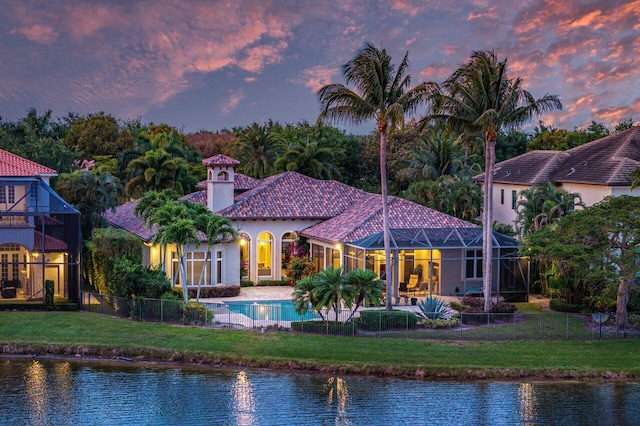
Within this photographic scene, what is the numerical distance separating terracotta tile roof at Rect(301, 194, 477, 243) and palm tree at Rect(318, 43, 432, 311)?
6424 millimetres

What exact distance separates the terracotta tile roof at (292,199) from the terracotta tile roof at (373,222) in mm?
1195

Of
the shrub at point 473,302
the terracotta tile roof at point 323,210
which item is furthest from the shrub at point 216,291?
the shrub at point 473,302

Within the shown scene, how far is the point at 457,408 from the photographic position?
25125mm

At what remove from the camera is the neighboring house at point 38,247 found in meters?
38.6

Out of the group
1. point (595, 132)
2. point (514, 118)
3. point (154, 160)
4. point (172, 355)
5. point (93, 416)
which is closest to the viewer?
point (93, 416)

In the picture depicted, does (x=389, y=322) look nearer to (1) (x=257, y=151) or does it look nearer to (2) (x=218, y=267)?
(2) (x=218, y=267)

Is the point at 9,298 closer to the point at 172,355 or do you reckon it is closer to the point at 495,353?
the point at 172,355

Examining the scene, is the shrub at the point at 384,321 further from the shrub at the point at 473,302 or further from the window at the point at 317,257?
the window at the point at 317,257

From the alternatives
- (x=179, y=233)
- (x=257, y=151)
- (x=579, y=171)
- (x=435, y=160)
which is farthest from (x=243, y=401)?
Result: (x=257, y=151)

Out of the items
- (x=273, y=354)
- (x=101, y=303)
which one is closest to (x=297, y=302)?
(x=273, y=354)

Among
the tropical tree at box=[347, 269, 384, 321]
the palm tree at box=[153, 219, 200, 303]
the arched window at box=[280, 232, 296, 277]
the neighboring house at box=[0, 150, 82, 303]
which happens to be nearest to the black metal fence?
the tropical tree at box=[347, 269, 384, 321]

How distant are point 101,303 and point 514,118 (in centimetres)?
1981

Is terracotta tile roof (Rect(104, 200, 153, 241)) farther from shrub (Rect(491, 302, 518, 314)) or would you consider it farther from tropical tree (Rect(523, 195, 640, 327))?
tropical tree (Rect(523, 195, 640, 327))

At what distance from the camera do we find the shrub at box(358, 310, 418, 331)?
33.6 metres
